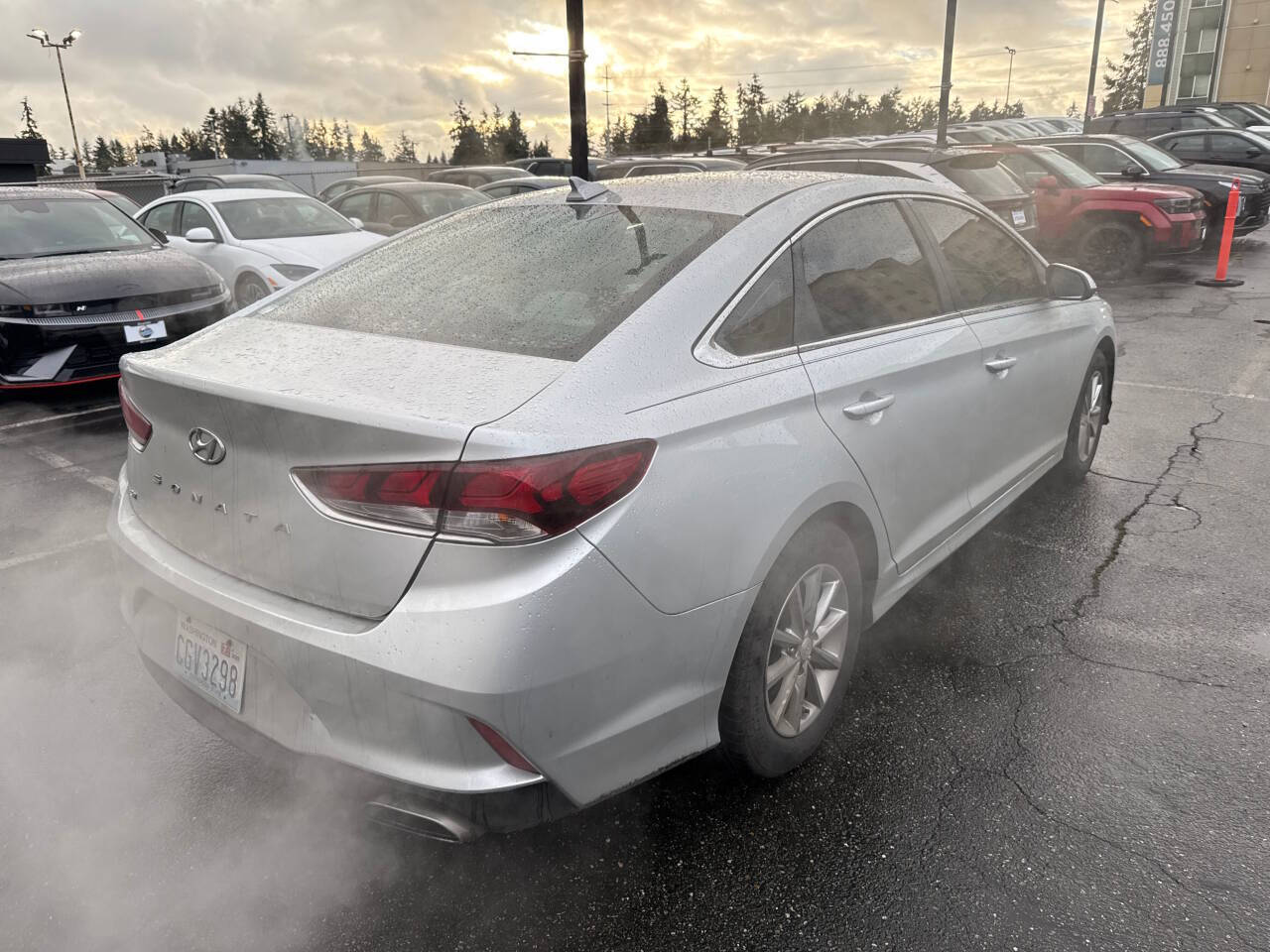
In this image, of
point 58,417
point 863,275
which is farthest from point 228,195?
point 863,275

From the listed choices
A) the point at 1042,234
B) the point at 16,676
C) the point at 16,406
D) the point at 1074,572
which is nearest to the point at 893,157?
the point at 1042,234

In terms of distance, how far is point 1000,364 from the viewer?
3.38 m

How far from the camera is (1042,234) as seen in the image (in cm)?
1227

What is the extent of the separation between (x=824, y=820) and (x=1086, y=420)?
3.07 m

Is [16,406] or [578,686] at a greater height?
[578,686]

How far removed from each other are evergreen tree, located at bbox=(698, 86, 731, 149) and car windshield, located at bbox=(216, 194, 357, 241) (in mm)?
81877

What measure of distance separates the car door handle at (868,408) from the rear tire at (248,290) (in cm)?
733

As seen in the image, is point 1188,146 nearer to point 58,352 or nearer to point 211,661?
point 58,352

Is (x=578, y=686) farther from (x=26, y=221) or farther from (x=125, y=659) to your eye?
(x=26, y=221)

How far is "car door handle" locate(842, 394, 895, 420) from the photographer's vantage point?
2523 mm

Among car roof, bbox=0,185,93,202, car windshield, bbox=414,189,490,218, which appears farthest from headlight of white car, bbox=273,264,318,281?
car windshield, bbox=414,189,490,218

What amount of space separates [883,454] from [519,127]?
89066 mm

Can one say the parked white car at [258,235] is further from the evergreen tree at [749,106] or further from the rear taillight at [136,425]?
the evergreen tree at [749,106]

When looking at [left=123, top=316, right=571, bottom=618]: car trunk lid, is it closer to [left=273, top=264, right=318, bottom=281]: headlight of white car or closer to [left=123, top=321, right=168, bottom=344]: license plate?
[left=123, top=321, right=168, bottom=344]: license plate
